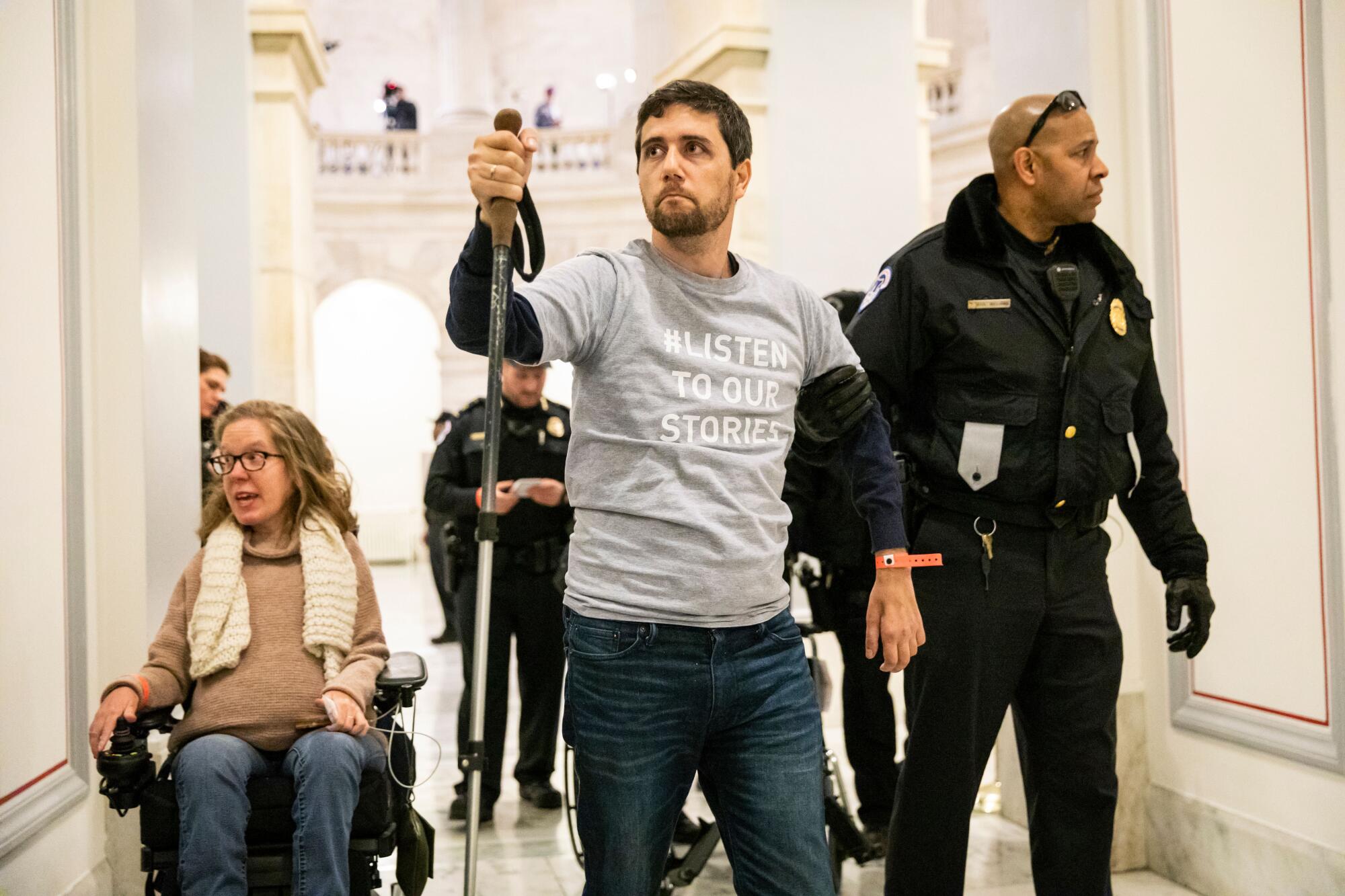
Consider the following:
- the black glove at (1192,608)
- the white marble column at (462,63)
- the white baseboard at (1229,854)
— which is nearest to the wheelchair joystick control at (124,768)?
the black glove at (1192,608)

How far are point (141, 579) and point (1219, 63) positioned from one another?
331cm

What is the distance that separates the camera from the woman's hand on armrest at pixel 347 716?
2879 millimetres

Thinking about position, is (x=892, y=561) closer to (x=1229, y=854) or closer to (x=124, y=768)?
(x=124, y=768)

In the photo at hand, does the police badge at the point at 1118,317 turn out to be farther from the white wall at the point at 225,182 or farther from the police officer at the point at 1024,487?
the white wall at the point at 225,182

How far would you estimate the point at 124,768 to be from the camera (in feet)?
8.87

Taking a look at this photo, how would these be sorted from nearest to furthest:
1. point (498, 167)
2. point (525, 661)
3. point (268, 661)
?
point (498, 167), point (268, 661), point (525, 661)

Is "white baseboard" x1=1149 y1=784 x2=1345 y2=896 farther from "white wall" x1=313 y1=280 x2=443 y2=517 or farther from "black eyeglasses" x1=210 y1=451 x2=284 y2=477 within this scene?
"white wall" x1=313 y1=280 x2=443 y2=517

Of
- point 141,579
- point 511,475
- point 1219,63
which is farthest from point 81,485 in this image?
point 1219,63

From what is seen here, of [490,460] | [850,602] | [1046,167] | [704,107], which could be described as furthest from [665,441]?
[850,602]

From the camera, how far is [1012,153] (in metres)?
2.74

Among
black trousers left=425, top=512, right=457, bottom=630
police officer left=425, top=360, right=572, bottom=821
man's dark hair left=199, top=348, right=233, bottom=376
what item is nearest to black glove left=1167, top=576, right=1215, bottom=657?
police officer left=425, top=360, right=572, bottom=821

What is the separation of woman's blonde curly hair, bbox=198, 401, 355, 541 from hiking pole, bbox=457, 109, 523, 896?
1.49 metres

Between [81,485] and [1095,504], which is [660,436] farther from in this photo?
[81,485]

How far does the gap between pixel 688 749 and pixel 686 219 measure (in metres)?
0.82
